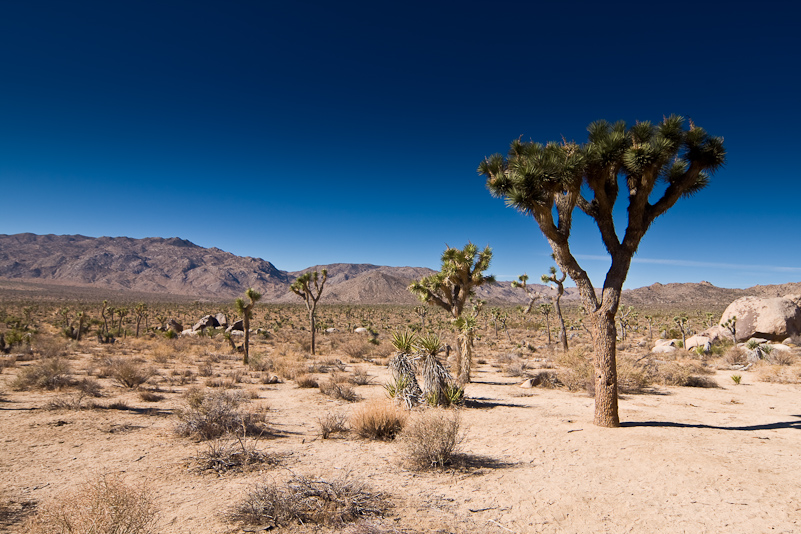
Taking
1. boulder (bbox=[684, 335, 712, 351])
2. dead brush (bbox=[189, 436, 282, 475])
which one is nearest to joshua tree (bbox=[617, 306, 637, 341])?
boulder (bbox=[684, 335, 712, 351])

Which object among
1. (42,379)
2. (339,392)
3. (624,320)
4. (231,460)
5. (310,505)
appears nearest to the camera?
(310,505)

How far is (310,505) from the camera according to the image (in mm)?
4789

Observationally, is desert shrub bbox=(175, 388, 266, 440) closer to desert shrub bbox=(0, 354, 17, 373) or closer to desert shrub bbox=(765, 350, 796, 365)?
desert shrub bbox=(0, 354, 17, 373)

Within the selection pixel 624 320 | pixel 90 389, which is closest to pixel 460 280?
pixel 90 389

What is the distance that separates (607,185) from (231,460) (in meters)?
9.45

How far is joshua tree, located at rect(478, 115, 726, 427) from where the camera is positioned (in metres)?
8.39

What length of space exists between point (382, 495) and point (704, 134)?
9664 millimetres

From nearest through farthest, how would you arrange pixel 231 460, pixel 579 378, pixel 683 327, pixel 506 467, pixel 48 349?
1. pixel 231 460
2. pixel 506 467
3. pixel 579 378
4. pixel 48 349
5. pixel 683 327

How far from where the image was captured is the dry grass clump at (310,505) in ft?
14.9

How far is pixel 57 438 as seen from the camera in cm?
779

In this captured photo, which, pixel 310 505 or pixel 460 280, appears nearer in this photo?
pixel 310 505

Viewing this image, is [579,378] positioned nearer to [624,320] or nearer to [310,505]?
[310,505]

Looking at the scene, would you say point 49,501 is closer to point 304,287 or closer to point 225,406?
point 225,406

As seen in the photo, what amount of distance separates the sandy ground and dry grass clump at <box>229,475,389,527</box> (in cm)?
29
